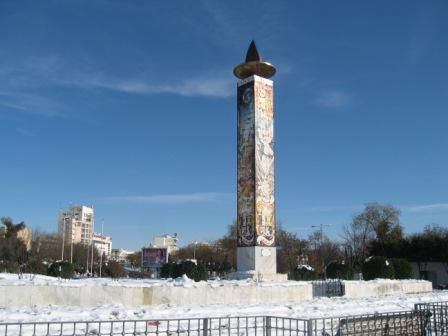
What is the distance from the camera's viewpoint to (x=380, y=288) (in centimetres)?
2203

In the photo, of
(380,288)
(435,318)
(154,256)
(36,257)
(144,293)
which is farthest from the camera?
(154,256)

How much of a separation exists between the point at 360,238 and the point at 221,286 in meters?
39.5

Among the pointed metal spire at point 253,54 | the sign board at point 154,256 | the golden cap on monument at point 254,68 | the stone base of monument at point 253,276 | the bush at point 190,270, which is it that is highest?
the pointed metal spire at point 253,54

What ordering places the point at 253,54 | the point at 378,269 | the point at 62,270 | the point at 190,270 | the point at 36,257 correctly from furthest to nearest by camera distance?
the point at 36,257 → the point at 253,54 → the point at 378,269 → the point at 62,270 → the point at 190,270

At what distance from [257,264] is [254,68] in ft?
32.4

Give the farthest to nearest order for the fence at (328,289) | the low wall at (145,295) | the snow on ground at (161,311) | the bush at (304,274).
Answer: the bush at (304,274)
the fence at (328,289)
the low wall at (145,295)
the snow on ground at (161,311)

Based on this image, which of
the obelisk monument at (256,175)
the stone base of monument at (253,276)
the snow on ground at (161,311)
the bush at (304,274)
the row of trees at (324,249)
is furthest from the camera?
the row of trees at (324,249)

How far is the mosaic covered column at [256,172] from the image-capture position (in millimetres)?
25016

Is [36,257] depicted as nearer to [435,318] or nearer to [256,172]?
[256,172]

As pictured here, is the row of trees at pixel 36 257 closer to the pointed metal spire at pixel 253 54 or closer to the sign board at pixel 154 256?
the sign board at pixel 154 256

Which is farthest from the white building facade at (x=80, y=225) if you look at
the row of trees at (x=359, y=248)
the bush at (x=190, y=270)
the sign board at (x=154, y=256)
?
the bush at (x=190, y=270)

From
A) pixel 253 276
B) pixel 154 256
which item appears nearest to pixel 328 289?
pixel 253 276

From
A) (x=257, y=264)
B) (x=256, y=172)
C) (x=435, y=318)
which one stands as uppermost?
(x=256, y=172)

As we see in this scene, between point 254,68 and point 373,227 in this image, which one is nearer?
point 254,68
